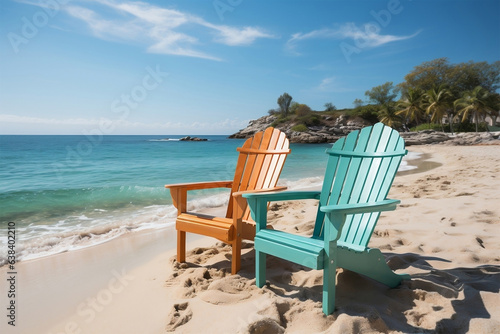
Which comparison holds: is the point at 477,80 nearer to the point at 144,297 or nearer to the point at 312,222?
the point at 312,222

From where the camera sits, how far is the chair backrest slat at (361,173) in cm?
222

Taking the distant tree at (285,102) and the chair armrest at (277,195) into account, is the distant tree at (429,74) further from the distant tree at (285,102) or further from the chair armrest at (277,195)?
the chair armrest at (277,195)

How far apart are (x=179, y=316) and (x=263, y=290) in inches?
23.3

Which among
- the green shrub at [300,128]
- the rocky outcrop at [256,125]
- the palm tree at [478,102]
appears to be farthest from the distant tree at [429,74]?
the rocky outcrop at [256,125]

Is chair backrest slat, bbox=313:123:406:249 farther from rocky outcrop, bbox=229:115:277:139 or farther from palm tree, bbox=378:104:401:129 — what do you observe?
rocky outcrop, bbox=229:115:277:139

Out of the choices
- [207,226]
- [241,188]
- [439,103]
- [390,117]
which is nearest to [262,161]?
[241,188]

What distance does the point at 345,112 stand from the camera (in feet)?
152

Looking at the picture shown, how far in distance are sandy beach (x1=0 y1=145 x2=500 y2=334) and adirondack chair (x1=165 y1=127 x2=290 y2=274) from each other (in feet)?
0.98

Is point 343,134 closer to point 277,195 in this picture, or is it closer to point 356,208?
point 277,195

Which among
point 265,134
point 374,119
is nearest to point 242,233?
point 265,134

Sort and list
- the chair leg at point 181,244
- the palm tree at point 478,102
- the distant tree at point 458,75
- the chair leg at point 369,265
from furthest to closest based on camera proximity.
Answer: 1. the distant tree at point 458,75
2. the palm tree at point 478,102
3. the chair leg at point 181,244
4. the chair leg at point 369,265

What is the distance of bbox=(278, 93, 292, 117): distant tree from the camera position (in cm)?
5162

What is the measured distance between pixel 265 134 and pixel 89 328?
7.36 ft

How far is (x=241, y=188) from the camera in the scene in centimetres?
318
